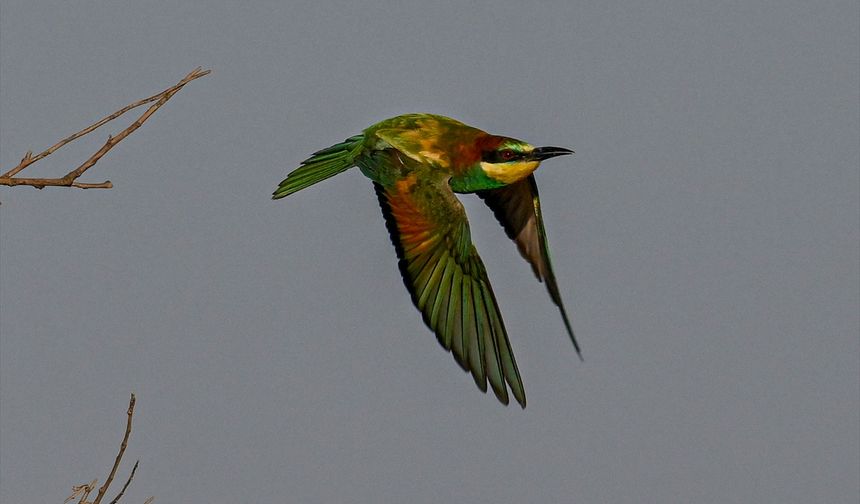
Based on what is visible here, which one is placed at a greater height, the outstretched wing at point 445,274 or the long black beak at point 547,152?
the long black beak at point 547,152

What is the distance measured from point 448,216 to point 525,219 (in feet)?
3.74

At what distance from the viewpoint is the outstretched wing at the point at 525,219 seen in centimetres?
536

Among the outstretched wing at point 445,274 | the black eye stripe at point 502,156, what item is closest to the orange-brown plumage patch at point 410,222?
the outstretched wing at point 445,274

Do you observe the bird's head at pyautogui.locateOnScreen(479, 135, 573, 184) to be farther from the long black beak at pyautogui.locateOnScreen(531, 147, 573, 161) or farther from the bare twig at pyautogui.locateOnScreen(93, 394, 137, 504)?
the bare twig at pyautogui.locateOnScreen(93, 394, 137, 504)

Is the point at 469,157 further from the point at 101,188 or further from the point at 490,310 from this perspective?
the point at 101,188

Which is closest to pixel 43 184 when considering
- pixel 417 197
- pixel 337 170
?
pixel 417 197

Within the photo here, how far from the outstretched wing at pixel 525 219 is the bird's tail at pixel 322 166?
0.83 meters

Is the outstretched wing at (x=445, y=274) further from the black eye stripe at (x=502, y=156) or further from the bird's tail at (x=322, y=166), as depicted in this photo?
the bird's tail at (x=322, y=166)

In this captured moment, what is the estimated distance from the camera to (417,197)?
14.5 feet

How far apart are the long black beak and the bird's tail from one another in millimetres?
888

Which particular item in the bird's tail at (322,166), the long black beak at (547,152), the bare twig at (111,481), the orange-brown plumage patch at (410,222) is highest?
the bird's tail at (322,166)

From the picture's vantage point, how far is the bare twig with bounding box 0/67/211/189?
2785 millimetres

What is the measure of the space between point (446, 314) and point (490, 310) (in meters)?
0.23

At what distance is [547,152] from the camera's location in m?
4.47
